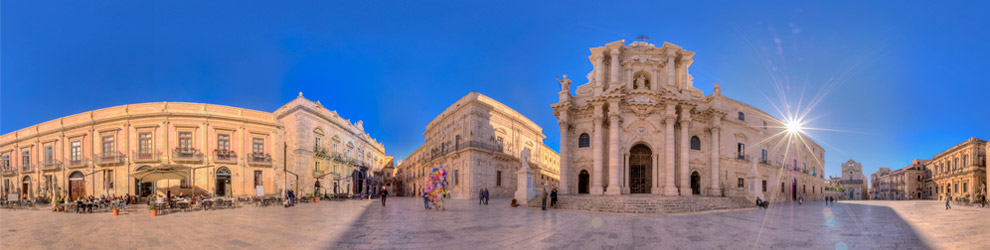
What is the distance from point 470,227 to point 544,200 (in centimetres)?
785

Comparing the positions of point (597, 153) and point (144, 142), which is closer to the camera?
point (597, 153)

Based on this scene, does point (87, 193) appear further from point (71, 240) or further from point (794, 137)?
point (794, 137)

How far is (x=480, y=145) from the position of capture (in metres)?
32.4

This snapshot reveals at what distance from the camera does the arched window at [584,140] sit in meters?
25.5

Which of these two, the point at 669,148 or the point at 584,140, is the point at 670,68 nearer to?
the point at 669,148

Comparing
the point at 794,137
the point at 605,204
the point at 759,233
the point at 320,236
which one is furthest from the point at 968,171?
the point at 320,236

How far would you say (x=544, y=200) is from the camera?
17.5 meters

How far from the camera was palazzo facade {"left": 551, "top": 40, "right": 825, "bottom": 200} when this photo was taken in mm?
23656

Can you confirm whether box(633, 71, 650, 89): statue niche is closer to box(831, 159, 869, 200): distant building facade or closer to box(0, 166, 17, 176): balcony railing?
Result: box(0, 166, 17, 176): balcony railing

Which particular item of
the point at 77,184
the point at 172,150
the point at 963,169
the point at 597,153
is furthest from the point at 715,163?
the point at 963,169

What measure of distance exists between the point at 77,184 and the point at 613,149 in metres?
35.2

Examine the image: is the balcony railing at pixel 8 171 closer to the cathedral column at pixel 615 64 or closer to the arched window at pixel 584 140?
the arched window at pixel 584 140

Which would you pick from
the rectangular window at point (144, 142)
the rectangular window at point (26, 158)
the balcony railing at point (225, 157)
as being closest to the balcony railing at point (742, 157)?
the balcony railing at point (225, 157)

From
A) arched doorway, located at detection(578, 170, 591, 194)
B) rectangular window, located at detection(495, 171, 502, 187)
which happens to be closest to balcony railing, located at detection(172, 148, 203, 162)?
rectangular window, located at detection(495, 171, 502, 187)
